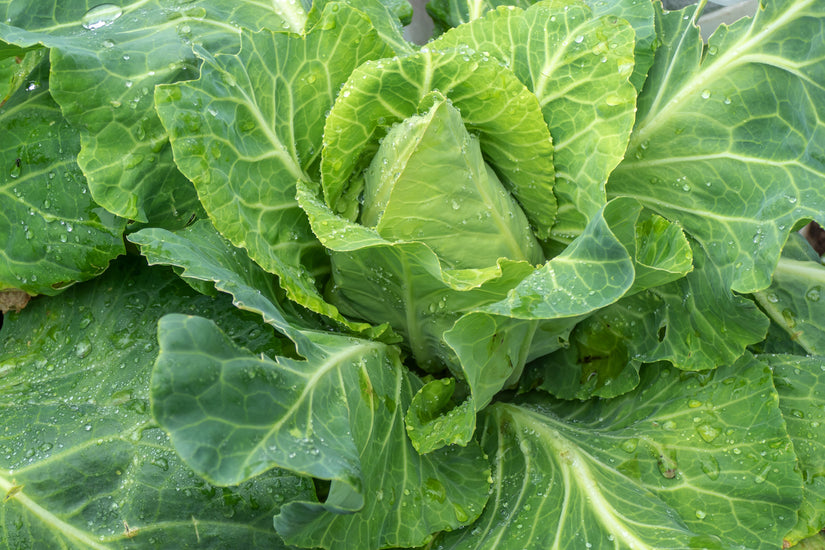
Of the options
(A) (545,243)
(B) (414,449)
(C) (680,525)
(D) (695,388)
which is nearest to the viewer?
(C) (680,525)

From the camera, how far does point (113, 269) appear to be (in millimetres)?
1557

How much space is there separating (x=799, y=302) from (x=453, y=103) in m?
1.03

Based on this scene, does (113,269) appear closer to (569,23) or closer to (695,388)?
(569,23)

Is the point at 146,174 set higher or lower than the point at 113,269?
higher

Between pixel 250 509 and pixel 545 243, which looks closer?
pixel 250 509

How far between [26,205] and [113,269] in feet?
0.73

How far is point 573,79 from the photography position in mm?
1434

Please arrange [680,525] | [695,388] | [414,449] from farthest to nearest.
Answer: [695,388]
[414,449]
[680,525]

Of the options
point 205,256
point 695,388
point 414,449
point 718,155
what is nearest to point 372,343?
point 414,449

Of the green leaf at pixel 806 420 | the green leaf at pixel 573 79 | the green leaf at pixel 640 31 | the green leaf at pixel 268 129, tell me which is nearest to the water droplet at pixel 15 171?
the green leaf at pixel 268 129

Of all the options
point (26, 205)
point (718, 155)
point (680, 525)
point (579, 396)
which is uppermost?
point (718, 155)

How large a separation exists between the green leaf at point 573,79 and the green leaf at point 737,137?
22 cm

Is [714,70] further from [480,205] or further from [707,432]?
[707,432]

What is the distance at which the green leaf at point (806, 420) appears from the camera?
133cm
